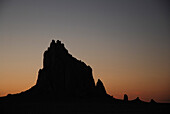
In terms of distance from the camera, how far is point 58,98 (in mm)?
155375

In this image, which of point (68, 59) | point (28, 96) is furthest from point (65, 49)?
point (28, 96)

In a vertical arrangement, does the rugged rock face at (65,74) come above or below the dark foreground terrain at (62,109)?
above

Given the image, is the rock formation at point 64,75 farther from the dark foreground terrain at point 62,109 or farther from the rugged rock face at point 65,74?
the dark foreground terrain at point 62,109

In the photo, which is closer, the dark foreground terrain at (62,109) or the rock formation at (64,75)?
the dark foreground terrain at (62,109)

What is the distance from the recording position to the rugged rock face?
174 metres

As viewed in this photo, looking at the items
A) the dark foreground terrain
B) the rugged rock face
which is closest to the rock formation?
the rugged rock face

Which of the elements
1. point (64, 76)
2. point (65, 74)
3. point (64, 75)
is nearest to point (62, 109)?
point (64, 76)

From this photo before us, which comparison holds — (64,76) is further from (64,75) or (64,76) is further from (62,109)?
(62,109)

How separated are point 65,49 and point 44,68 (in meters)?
19.5

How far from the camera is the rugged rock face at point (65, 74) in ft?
572

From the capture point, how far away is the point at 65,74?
185875mm

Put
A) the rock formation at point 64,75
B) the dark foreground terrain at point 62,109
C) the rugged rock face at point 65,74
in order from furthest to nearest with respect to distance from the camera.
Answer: the rugged rock face at point 65,74 < the rock formation at point 64,75 < the dark foreground terrain at point 62,109

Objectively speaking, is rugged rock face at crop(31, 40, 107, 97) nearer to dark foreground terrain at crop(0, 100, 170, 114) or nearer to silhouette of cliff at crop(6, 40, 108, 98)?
silhouette of cliff at crop(6, 40, 108, 98)

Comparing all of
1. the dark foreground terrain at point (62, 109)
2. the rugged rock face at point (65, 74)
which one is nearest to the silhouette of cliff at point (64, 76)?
the rugged rock face at point (65, 74)
